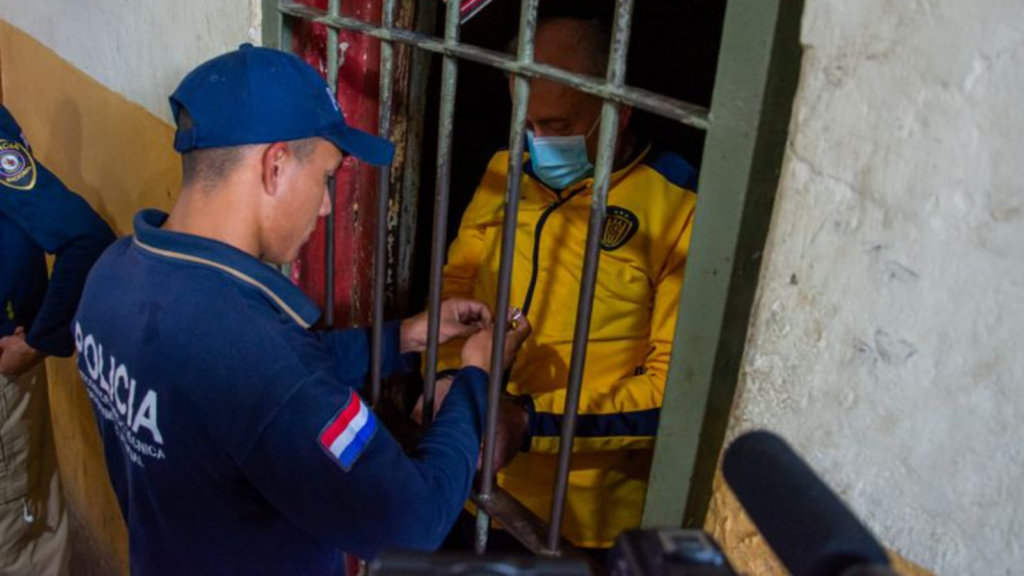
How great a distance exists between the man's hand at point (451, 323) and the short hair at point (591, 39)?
19.4 inches

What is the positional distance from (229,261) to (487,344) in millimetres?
456

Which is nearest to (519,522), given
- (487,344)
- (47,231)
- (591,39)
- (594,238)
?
(487,344)

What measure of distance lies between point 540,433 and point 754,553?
575 mm

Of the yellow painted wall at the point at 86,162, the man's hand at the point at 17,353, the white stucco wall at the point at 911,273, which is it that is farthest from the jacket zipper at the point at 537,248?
the man's hand at the point at 17,353

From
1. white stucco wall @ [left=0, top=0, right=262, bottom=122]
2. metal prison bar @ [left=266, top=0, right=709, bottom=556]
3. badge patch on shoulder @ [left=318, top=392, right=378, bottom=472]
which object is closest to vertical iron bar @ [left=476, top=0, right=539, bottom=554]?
metal prison bar @ [left=266, top=0, right=709, bottom=556]

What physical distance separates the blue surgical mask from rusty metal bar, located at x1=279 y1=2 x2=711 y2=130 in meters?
0.34

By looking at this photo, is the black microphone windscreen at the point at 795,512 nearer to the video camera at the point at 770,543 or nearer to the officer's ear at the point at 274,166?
the video camera at the point at 770,543

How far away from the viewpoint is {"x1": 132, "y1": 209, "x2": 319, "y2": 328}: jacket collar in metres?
1.17

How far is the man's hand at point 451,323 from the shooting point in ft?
5.29

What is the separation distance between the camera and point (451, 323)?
5.38 ft

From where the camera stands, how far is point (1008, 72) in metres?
0.69

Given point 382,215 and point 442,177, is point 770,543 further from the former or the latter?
point 382,215

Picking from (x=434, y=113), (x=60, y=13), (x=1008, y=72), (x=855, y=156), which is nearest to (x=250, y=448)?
(x=855, y=156)

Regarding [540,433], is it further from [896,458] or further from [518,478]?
[896,458]
